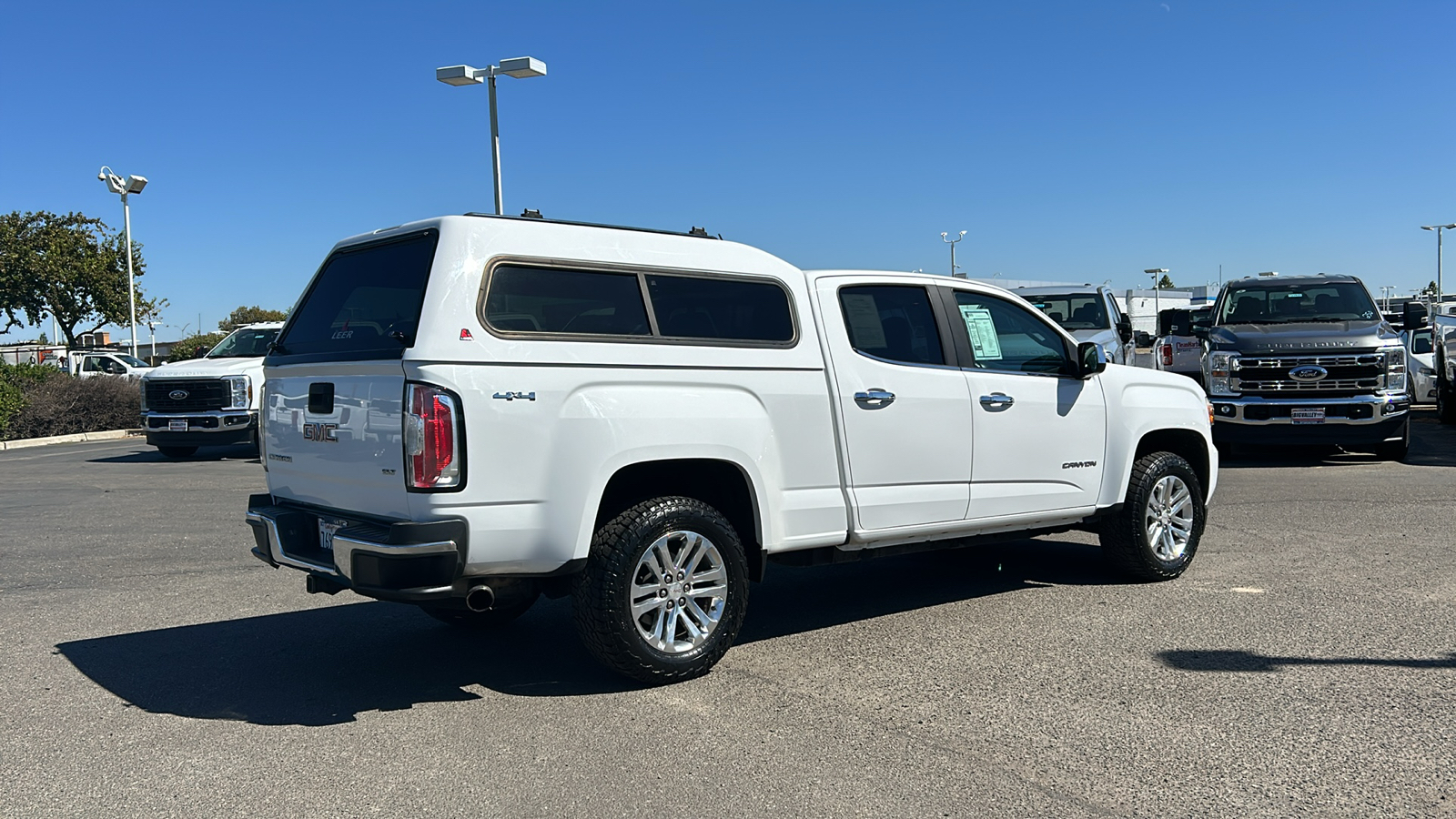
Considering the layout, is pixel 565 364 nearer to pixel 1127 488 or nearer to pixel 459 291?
pixel 459 291

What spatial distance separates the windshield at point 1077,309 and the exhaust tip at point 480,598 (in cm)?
1230

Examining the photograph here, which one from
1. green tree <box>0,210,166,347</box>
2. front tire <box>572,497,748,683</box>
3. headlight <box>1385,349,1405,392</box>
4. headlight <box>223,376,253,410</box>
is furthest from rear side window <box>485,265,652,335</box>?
green tree <box>0,210,166,347</box>

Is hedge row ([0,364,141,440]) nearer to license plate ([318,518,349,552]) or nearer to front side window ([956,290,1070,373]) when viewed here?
license plate ([318,518,349,552])

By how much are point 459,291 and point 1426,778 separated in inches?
158

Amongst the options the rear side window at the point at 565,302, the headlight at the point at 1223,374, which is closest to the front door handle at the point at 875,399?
the rear side window at the point at 565,302

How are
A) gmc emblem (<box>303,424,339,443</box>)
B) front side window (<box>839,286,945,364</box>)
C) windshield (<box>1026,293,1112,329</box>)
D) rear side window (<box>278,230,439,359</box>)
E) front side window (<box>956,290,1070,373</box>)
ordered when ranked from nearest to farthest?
rear side window (<box>278,230,439,359</box>) < gmc emblem (<box>303,424,339,443</box>) < front side window (<box>839,286,945,364</box>) < front side window (<box>956,290,1070,373</box>) < windshield (<box>1026,293,1112,329</box>)

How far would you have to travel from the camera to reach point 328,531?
520 centimetres

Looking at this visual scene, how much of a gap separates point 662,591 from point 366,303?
1.89 metres

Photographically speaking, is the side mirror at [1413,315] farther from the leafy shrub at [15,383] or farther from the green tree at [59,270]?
the green tree at [59,270]

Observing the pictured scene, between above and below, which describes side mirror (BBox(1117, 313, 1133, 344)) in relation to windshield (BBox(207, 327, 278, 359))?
below

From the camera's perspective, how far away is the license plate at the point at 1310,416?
1326cm

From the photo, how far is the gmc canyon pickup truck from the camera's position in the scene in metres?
13.2

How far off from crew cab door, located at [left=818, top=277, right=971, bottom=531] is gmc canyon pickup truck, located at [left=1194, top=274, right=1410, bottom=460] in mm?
8621

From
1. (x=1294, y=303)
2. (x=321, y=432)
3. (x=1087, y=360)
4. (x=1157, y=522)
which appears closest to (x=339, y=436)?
(x=321, y=432)
